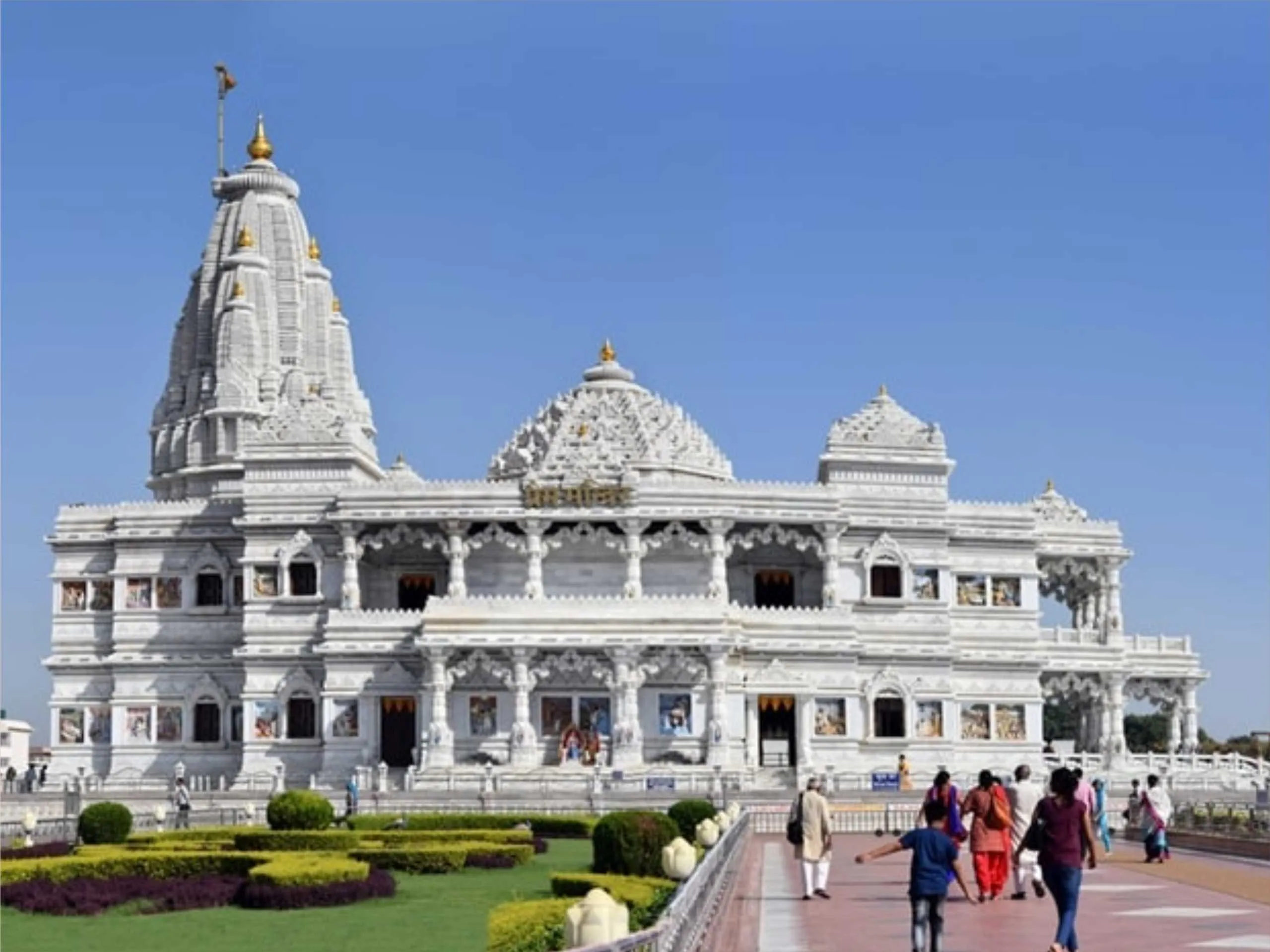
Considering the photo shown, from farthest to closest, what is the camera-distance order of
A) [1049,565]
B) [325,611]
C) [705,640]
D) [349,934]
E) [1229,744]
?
1. [1229,744]
2. [1049,565]
3. [325,611]
4. [705,640]
5. [349,934]

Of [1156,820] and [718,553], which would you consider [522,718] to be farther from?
[1156,820]

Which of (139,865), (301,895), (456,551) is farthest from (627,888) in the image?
(456,551)

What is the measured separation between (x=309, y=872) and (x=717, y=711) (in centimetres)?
3507

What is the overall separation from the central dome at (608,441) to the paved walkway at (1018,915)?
114ft

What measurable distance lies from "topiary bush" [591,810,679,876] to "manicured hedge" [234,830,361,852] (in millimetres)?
9050

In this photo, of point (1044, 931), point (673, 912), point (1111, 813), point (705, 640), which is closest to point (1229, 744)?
point (705, 640)

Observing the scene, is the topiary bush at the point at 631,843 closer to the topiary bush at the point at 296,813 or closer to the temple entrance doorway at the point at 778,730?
the topiary bush at the point at 296,813

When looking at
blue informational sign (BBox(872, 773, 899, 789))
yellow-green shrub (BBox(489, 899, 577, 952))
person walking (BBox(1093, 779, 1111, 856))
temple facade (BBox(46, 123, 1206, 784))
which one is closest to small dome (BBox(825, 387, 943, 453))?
temple facade (BBox(46, 123, 1206, 784))

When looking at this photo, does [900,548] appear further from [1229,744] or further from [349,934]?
[1229,744]

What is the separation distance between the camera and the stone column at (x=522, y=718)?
6275 centimetres

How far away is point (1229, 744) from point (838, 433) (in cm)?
5444

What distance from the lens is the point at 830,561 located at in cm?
6675

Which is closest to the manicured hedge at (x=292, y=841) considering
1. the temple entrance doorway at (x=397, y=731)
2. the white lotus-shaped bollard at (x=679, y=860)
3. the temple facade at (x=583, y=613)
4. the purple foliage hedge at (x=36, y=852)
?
the purple foliage hedge at (x=36, y=852)

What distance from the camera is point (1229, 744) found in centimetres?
11412
